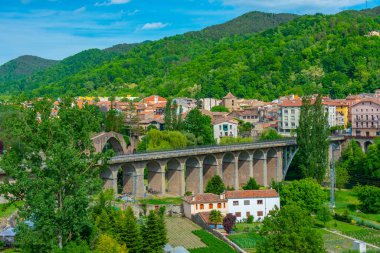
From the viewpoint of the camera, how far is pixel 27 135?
103 ft

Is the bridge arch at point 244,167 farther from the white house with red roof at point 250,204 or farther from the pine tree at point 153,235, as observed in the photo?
the pine tree at point 153,235

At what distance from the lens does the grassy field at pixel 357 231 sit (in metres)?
45.1

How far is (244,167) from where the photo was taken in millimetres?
69375

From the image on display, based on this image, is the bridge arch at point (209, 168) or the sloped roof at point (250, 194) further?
the bridge arch at point (209, 168)

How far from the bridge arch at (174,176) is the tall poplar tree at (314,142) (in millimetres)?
15397

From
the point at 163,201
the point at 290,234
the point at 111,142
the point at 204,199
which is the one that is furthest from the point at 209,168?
the point at 290,234

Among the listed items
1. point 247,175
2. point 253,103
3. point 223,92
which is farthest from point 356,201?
point 223,92

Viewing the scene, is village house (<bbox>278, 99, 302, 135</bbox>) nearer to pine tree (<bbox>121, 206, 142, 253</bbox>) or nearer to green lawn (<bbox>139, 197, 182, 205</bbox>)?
green lawn (<bbox>139, 197, 182, 205</bbox>)

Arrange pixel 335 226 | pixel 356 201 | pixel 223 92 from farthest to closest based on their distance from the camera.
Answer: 1. pixel 223 92
2. pixel 356 201
3. pixel 335 226

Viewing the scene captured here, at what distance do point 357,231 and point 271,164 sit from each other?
82.8ft

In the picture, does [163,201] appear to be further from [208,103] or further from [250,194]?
[208,103]

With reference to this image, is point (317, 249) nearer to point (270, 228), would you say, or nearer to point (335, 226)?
point (270, 228)

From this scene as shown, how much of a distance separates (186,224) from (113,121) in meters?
32.5

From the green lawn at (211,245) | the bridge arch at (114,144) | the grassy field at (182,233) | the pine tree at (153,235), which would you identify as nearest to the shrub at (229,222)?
the green lawn at (211,245)
